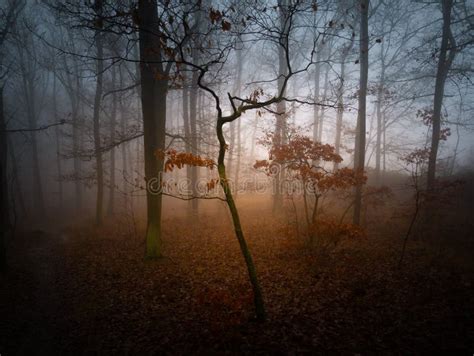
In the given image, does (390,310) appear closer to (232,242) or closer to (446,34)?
(232,242)

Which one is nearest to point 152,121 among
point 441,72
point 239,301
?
point 239,301

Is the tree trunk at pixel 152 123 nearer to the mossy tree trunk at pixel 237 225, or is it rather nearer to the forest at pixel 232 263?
the forest at pixel 232 263

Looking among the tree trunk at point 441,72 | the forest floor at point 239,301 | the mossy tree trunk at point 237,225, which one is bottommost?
the forest floor at point 239,301

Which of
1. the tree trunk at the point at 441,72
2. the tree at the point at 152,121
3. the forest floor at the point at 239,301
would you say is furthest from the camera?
the tree trunk at the point at 441,72

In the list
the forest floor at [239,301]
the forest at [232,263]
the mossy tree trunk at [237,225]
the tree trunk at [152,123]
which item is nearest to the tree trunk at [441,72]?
the forest at [232,263]

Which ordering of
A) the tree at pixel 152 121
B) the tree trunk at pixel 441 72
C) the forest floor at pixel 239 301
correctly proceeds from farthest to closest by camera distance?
1. the tree trunk at pixel 441 72
2. the tree at pixel 152 121
3. the forest floor at pixel 239 301

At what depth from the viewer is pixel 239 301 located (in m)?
5.88

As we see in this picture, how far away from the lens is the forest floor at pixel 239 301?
4617 millimetres

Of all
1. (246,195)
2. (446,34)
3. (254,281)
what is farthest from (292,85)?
(254,281)

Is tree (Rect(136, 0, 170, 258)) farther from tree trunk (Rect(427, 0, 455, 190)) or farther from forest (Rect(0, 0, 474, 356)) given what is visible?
tree trunk (Rect(427, 0, 455, 190))

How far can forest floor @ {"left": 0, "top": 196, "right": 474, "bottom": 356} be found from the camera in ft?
15.1

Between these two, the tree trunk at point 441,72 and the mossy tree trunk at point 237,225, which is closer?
the mossy tree trunk at point 237,225

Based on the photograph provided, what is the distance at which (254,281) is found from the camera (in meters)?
4.90

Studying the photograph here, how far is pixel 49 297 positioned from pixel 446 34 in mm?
17089
